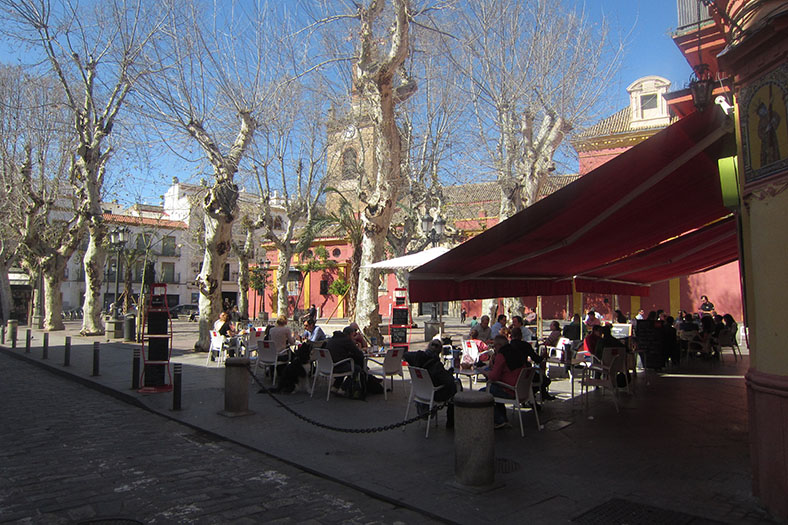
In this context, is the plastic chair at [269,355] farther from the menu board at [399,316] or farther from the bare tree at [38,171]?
the bare tree at [38,171]

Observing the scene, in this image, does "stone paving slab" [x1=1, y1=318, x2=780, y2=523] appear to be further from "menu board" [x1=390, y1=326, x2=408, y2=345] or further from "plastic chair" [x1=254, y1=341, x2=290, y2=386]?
"menu board" [x1=390, y1=326, x2=408, y2=345]

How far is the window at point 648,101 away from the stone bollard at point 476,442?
1112 inches

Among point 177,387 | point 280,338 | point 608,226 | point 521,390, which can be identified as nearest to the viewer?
point 608,226

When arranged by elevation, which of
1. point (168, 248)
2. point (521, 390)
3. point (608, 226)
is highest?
point (168, 248)

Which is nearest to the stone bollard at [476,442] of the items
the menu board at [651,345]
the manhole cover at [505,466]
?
the manhole cover at [505,466]

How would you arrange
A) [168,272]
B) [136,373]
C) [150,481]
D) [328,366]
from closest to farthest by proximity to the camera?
[150,481], [328,366], [136,373], [168,272]

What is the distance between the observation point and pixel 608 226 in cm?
644

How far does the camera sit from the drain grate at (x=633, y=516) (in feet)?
12.7

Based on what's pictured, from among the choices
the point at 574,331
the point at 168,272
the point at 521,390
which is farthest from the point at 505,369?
the point at 168,272

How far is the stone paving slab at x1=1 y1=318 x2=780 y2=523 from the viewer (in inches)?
170

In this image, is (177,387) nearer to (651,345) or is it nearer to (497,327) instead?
(497,327)

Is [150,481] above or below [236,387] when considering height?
below

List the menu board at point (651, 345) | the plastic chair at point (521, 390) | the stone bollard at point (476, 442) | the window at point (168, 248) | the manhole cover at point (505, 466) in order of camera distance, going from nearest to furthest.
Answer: the stone bollard at point (476, 442) → the manhole cover at point (505, 466) → the plastic chair at point (521, 390) → the menu board at point (651, 345) → the window at point (168, 248)

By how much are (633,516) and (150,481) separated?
433 cm
